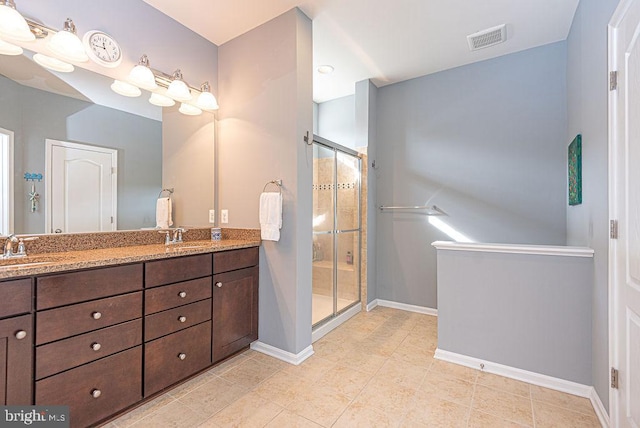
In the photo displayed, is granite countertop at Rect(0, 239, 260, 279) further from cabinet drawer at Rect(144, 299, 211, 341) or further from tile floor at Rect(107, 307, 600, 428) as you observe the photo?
tile floor at Rect(107, 307, 600, 428)

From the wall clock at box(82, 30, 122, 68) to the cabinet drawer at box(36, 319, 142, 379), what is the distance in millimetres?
1748

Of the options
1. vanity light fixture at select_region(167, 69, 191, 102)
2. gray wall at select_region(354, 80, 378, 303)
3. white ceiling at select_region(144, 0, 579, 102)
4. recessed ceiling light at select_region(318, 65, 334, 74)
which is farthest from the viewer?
gray wall at select_region(354, 80, 378, 303)

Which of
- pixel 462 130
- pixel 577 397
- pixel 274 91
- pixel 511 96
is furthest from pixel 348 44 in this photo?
pixel 577 397

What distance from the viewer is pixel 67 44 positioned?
1.73 metres

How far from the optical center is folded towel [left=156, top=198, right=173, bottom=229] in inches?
90.1

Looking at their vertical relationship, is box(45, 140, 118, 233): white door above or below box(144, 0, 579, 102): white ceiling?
below

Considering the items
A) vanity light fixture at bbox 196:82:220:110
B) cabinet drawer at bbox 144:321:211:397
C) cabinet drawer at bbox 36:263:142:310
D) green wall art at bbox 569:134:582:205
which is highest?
vanity light fixture at bbox 196:82:220:110

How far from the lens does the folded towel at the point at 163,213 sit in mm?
2290

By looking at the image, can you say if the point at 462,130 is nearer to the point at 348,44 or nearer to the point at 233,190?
the point at 348,44

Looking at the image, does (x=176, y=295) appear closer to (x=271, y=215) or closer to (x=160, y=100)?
(x=271, y=215)

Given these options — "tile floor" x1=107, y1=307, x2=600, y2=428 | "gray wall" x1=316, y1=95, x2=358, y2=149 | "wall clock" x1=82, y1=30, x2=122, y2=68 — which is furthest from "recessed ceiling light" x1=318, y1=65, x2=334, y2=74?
"tile floor" x1=107, y1=307, x2=600, y2=428

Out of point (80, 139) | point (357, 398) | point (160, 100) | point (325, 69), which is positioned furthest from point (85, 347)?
point (325, 69)

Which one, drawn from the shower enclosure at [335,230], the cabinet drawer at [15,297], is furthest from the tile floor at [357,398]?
the cabinet drawer at [15,297]

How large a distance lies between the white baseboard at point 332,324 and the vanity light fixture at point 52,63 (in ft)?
8.63
